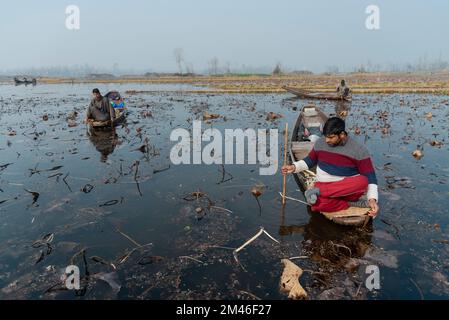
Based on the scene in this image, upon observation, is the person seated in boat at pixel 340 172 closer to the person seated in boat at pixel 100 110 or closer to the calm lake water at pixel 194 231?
the calm lake water at pixel 194 231

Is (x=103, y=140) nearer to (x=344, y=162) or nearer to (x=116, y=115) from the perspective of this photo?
(x=116, y=115)

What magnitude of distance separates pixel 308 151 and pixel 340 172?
12.8 ft

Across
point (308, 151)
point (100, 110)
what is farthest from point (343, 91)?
point (100, 110)

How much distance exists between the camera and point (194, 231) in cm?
676

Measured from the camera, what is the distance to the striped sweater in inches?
221

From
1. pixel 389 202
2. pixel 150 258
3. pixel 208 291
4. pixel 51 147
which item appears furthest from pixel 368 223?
pixel 51 147

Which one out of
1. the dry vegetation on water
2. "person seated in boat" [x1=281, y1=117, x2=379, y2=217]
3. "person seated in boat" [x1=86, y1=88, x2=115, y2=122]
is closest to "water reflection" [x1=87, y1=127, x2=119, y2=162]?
"person seated in boat" [x1=86, y1=88, x2=115, y2=122]

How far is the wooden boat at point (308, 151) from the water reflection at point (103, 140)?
7542 mm

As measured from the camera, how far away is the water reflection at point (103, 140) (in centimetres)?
1281

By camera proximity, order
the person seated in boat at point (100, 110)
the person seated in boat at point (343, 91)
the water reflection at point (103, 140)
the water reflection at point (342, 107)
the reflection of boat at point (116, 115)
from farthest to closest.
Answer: the person seated in boat at point (343, 91) < the water reflection at point (342, 107) < the person seated in boat at point (100, 110) < the reflection of boat at point (116, 115) < the water reflection at point (103, 140)

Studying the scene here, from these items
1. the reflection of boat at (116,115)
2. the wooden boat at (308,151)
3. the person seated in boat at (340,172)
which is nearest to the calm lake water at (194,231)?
the wooden boat at (308,151)

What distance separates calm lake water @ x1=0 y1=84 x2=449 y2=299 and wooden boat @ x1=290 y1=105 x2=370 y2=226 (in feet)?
1.42
